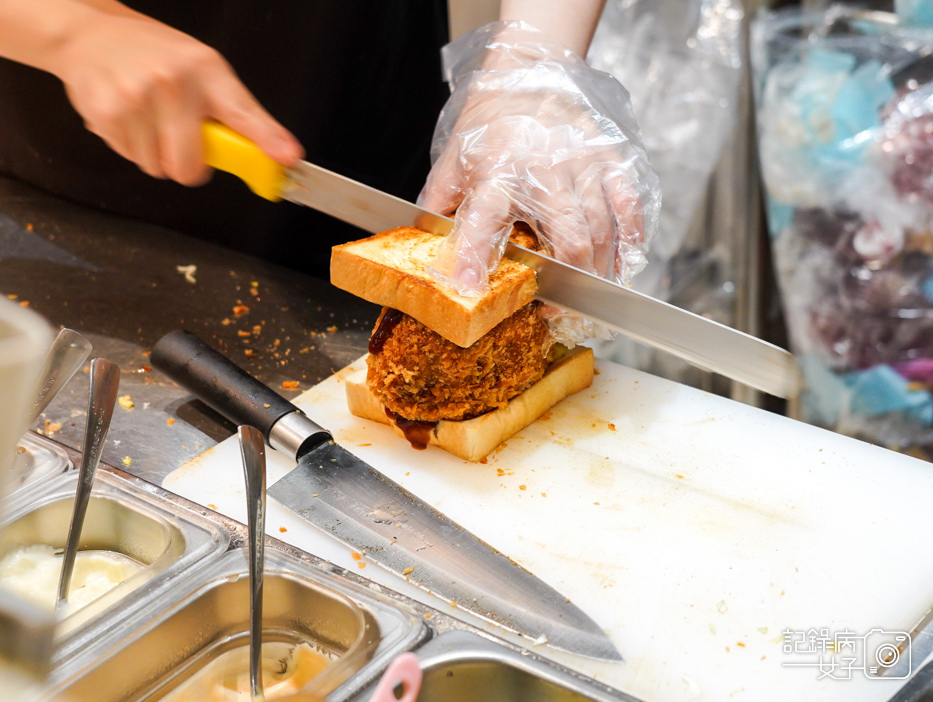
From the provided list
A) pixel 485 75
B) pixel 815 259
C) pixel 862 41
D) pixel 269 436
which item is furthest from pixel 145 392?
pixel 862 41

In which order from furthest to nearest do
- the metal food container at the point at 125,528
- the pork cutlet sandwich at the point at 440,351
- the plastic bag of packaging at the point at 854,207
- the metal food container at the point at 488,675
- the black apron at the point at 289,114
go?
the plastic bag of packaging at the point at 854,207 → the black apron at the point at 289,114 → the pork cutlet sandwich at the point at 440,351 → the metal food container at the point at 125,528 → the metal food container at the point at 488,675

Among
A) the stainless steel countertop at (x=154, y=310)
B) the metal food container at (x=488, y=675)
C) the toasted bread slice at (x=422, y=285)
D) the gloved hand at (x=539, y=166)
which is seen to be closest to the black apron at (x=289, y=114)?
the stainless steel countertop at (x=154, y=310)

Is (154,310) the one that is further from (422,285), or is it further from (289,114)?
(422,285)

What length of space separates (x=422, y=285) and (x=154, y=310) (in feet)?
2.92

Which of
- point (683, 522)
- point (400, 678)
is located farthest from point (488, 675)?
point (683, 522)

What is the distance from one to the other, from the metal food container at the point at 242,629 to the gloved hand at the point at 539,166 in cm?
62

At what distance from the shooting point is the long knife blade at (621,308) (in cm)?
145

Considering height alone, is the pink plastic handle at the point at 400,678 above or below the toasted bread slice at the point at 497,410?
above

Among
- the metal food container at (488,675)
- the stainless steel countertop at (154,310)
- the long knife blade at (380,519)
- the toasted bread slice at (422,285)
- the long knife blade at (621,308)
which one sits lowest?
the stainless steel countertop at (154,310)

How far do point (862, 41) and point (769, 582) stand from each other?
2.03 m

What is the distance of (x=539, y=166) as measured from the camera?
1740 mm

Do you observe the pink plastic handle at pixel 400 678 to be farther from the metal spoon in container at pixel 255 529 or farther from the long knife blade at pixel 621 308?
the long knife blade at pixel 621 308

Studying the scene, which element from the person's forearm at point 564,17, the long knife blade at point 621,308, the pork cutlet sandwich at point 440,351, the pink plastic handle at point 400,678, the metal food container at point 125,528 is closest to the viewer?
the pink plastic handle at point 400,678

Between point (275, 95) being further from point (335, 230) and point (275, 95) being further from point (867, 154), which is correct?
point (867, 154)
